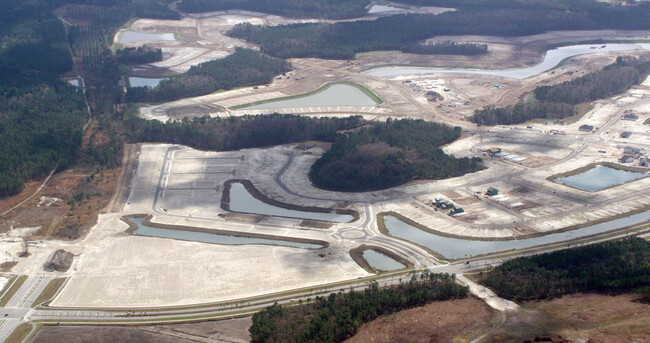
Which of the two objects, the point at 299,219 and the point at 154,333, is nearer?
the point at 154,333

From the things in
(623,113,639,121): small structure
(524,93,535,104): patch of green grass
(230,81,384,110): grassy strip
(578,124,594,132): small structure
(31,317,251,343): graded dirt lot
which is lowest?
(31,317,251,343): graded dirt lot

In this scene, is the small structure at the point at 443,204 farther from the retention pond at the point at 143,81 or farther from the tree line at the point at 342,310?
the retention pond at the point at 143,81

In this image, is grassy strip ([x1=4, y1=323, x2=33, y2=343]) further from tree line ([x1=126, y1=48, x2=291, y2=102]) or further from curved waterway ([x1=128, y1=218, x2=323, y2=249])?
tree line ([x1=126, y1=48, x2=291, y2=102])

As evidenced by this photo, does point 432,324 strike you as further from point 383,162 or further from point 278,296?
point 383,162

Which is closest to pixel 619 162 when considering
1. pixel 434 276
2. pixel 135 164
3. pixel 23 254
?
pixel 434 276

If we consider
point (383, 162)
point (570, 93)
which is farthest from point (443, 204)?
point (570, 93)

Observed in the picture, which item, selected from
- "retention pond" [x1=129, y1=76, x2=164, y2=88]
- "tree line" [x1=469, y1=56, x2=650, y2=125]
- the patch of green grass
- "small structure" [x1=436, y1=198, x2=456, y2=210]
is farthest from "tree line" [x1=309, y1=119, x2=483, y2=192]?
"retention pond" [x1=129, y1=76, x2=164, y2=88]
